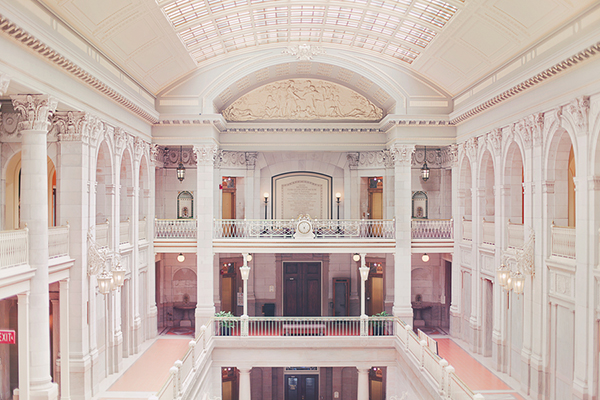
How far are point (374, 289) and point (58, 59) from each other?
16.7 m

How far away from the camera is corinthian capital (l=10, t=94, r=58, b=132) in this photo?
375 inches

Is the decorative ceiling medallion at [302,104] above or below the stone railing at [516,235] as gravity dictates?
above

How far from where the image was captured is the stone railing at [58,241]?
10.6m

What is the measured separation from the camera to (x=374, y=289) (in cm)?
2175

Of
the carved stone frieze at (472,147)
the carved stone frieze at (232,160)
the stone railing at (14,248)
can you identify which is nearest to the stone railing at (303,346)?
the stone railing at (14,248)

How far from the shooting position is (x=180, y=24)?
44.9 feet

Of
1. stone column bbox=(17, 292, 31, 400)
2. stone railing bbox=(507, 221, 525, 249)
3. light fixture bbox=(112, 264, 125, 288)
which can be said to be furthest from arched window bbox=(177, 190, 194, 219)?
stone railing bbox=(507, 221, 525, 249)

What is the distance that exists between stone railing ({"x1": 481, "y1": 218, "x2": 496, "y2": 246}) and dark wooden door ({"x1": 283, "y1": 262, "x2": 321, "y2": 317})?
27.4ft

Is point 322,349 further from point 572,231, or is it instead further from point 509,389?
point 572,231

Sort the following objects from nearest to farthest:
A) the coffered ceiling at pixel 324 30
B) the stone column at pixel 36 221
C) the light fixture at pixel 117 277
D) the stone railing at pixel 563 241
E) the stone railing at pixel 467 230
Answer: the stone column at pixel 36 221 → the stone railing at pixel 563 241 → the coffered ceiling at pixel 324 30 → the light fixture at pixel 117 277 → the stone railing at pixel 467 230

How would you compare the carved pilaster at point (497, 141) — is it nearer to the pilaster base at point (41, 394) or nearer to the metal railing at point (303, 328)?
the metal railing at point (303, 328)

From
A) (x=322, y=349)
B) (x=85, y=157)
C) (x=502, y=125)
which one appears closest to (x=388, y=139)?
(x=502, y=125)

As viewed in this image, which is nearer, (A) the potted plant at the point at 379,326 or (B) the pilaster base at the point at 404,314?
(A) the potted plant at the point at 379,326

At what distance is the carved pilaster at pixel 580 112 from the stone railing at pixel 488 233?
213 inches
